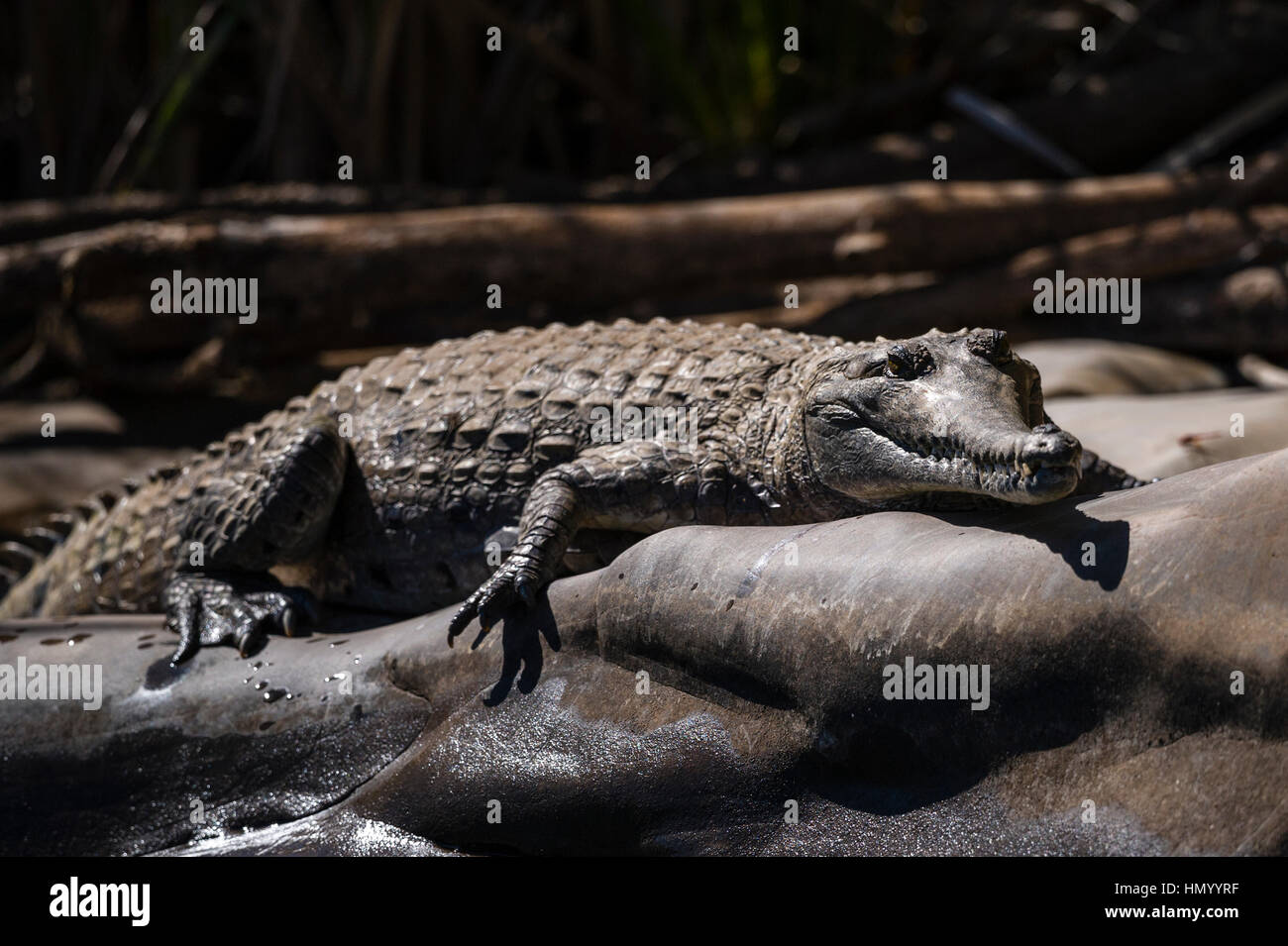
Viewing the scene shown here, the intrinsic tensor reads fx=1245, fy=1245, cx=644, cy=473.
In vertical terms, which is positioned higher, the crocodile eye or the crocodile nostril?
the crocodile eye

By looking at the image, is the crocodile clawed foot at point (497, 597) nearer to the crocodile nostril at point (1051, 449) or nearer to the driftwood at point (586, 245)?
the crocodile nostril at point (1051, 449)

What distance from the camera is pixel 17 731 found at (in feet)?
12.0

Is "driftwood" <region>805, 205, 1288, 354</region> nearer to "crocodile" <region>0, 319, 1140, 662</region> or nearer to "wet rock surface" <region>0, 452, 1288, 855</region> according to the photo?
"crocodile" <region>0, 319, 1140, 662</region>

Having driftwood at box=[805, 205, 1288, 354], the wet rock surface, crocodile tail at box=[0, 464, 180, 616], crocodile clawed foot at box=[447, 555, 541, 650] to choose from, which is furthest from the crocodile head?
driftwood at box=[805, 205, 1288, 354]

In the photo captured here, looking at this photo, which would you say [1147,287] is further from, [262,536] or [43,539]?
[43,539]

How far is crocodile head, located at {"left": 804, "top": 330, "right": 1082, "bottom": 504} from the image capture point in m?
2.78

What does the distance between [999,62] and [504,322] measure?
14.9 feet

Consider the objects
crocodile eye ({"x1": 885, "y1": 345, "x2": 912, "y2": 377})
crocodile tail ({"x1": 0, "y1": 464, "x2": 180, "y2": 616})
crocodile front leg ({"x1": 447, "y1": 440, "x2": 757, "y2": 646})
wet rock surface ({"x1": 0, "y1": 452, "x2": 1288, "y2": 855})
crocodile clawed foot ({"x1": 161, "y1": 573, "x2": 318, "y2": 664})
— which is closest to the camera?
wet rock surface ({"x1": 0, "y1": 452, "x2": 1288, "y2": 855})

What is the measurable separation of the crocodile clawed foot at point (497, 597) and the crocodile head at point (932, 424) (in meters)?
0.86

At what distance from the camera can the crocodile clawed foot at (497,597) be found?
346 centimetres

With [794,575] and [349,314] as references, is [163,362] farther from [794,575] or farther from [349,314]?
[794,575]

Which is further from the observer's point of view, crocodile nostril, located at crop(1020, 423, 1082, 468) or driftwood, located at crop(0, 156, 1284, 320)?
driftwood, located at crop(0, 156, 1284, 320)
